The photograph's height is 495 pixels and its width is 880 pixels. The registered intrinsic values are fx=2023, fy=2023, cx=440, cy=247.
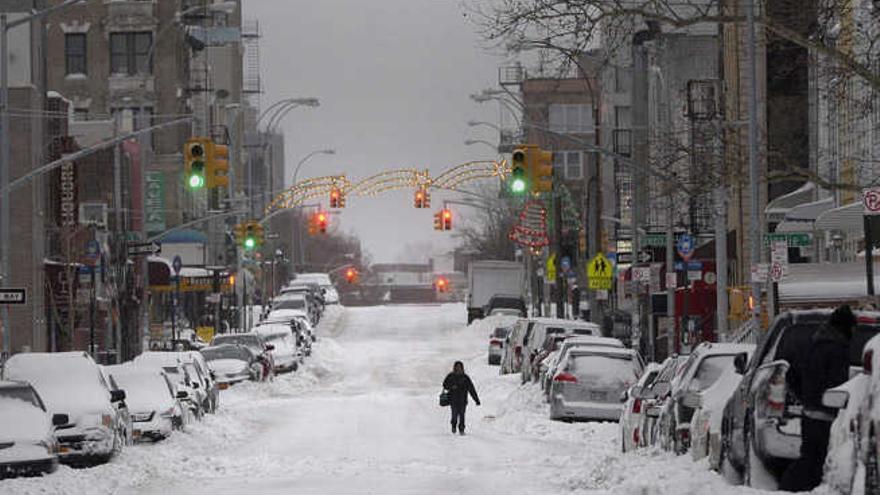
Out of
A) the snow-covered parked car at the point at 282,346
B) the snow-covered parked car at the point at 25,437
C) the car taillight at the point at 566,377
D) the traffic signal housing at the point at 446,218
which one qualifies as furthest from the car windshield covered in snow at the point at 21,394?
the traffic signal housing at the point at 446,218

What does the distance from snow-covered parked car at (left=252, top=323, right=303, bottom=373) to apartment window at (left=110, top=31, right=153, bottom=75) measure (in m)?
29.9

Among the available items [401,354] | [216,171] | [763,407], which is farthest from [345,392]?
[763,407]

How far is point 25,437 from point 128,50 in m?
72.9

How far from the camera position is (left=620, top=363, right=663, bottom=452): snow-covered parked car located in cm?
2916

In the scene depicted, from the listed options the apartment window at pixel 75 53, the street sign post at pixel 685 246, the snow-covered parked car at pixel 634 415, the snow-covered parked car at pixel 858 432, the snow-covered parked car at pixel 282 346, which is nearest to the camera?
the snow-covered parked car at pixel 858 432

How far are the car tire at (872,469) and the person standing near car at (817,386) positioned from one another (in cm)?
289

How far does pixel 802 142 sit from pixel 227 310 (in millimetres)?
41860

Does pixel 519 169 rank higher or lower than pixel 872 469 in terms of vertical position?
higher

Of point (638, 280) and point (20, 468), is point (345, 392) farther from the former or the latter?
point (20, 468)

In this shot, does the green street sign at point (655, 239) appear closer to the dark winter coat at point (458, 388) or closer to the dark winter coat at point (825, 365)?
the dark winter coat at point (458, 388)

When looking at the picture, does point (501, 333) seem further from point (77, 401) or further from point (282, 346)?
point (77, 401)

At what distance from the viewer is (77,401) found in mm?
31000

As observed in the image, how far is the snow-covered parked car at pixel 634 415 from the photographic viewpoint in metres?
29.2

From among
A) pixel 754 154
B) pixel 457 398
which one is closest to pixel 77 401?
pixel 457 398
